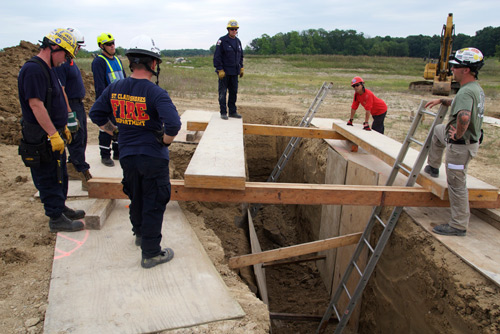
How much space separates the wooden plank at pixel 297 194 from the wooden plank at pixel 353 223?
1.03 metres

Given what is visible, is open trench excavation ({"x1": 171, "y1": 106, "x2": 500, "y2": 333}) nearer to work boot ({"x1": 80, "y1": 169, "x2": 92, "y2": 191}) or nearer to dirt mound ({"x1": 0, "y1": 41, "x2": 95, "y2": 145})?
work boot ({"x1": 80, "y1": 169, "x2": 92, "y2": 191})

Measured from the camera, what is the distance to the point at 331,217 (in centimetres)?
628

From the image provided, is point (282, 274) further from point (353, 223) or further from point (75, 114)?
point (75, 114)

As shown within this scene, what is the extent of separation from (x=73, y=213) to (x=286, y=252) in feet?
7.96

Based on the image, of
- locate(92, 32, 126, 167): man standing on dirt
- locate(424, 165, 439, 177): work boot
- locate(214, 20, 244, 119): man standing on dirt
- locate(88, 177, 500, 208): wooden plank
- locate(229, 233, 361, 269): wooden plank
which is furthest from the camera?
locate(214, 20, 244, 119): man standing on dirt

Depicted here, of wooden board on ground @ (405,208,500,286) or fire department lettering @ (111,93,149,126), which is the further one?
wooden board on ground @ (405,208,500,286)

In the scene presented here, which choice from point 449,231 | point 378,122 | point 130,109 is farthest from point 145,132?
point 378,122

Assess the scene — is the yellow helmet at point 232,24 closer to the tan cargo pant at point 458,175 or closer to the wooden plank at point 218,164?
the wooden plank at point 218,164

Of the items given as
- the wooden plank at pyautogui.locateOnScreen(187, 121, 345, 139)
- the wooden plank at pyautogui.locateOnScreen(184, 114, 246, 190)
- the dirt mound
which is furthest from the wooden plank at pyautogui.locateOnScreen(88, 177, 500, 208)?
the dirt mound

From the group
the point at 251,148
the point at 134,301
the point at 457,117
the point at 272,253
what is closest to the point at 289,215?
the point at 251,148

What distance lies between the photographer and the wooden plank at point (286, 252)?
417 centimetres

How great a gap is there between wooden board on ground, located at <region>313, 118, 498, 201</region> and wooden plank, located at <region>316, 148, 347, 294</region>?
0.44m

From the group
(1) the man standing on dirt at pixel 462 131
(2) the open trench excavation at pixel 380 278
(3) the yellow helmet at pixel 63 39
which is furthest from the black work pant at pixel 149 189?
(1) the man standing on dirt at pixel 462 131

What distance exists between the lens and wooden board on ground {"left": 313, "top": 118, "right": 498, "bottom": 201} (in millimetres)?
3787
